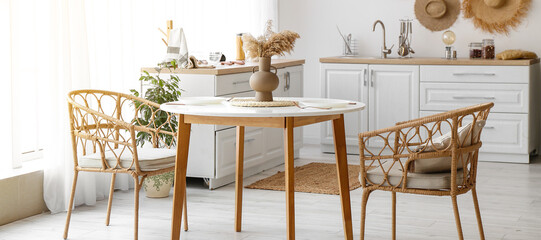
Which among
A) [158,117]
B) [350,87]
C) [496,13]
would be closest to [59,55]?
[158,117]

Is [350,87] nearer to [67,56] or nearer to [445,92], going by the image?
[445,92]

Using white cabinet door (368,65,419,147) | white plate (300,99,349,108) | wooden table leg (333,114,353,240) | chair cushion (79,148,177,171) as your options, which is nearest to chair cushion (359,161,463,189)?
wooden table leg (333,114,353,240)

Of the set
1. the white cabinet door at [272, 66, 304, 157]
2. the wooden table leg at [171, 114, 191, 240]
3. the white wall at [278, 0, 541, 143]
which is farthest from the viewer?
the white wall at [278, 0, 541, 143]

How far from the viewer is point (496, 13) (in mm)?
6168

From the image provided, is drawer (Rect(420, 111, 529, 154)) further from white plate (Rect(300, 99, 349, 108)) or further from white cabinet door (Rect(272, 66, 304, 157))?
white plate (Rect(300, 99, 349, 108))

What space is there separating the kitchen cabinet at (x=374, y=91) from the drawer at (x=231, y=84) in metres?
1.43

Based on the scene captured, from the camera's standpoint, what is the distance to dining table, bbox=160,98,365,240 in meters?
2.98

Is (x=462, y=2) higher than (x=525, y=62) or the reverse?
higher

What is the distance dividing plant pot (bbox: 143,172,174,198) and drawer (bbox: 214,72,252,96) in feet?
1.96

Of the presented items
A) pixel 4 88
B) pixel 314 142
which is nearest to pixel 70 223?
pixel 4 88

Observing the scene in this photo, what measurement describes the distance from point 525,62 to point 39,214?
3643 millimetres

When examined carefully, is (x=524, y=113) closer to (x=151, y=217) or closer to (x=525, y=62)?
(x=525, y=62)

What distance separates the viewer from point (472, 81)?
5797 millimetres

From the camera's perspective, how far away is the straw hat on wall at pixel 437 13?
633 centimetres
